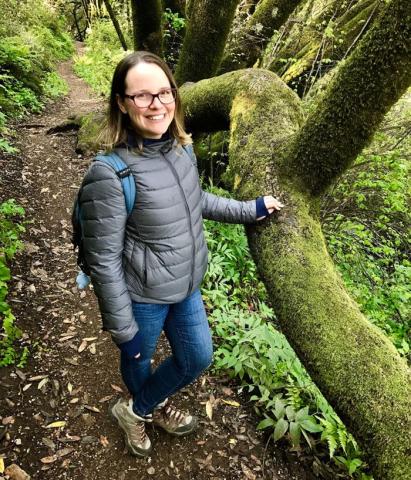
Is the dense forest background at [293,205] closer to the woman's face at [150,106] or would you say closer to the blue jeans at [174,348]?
the blue jeans at [174,348]

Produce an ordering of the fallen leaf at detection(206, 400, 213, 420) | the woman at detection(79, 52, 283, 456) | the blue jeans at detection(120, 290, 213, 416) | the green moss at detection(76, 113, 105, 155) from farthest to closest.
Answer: the green moss at detection(76, 113, 105, 155)
the fallen leaf at detection(206, 400, 213, 420)
the blue jeans at detection(120, 290, 213, 416)
the woman at detection(79, 52, 283, 456)

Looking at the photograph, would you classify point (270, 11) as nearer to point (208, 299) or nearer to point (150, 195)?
point (208, 299)

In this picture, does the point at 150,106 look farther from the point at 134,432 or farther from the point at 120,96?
the point at 134,432

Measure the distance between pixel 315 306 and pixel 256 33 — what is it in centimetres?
599

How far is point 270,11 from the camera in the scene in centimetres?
649

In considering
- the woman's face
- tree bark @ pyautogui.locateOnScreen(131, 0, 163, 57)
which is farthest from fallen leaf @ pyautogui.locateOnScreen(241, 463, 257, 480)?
tree bark @ pyautogui.locateOnScreen(131, 0, 163, 57)

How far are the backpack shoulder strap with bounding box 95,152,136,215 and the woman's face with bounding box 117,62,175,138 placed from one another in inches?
10.3

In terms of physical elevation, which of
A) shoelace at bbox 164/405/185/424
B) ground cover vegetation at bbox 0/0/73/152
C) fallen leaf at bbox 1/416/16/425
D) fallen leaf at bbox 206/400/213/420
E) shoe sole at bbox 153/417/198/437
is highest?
shoelace at bbox 164/405/185/424

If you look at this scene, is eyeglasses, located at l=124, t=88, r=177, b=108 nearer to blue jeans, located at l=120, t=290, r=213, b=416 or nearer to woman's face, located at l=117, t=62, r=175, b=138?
woman's face, located at l=117, t=62, r=175, b=138

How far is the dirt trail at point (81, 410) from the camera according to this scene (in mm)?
3045

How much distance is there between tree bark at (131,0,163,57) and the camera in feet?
21.1

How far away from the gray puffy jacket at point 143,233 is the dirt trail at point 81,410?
1.35 metres

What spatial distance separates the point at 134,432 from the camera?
3059mm

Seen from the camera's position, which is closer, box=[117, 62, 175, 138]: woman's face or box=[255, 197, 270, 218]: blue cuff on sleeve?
box=[117, 62, 175, 138]: woman's face
